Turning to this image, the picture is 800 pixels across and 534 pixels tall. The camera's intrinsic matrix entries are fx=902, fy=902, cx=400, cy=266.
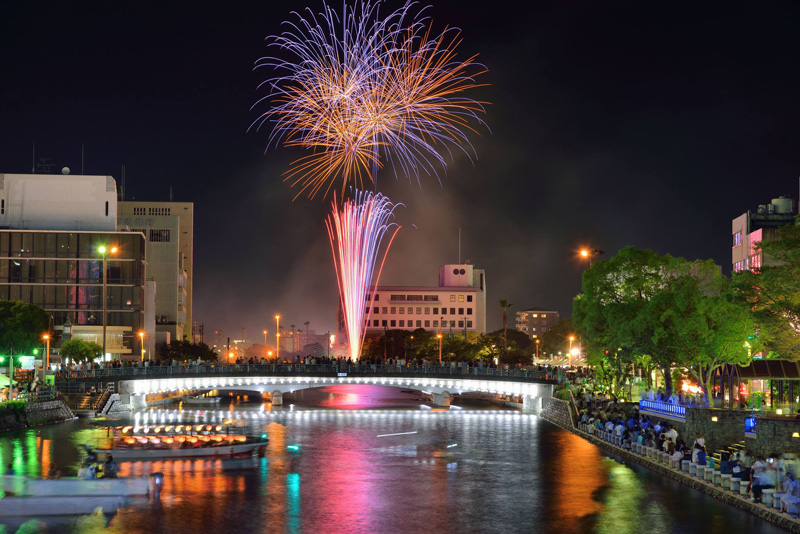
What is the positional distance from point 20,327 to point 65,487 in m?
57.7

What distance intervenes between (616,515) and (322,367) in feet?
216

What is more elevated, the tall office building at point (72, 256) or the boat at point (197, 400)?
the tall office building at point (72, 256)

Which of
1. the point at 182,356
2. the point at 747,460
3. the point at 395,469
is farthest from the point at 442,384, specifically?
the point at 182,356

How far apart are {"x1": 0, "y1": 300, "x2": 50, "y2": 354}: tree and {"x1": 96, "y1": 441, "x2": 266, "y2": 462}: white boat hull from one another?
3807cm

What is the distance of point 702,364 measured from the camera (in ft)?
223

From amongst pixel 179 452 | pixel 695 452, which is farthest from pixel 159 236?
pixel 695 452

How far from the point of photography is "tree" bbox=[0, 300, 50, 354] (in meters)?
87.3

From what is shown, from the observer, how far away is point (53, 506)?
36.7m

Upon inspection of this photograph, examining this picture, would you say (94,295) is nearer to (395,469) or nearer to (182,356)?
(182,356)

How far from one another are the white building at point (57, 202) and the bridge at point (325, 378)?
4578cm

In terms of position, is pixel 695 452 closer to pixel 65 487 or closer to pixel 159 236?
pixel 65 487

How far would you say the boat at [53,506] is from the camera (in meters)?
35.9

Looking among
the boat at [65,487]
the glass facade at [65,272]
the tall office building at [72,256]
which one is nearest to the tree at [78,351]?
the tall office building at [72,256]

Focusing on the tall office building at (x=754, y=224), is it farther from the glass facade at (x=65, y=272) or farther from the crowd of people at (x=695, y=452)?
the glass facade at (x=65, y=272)
